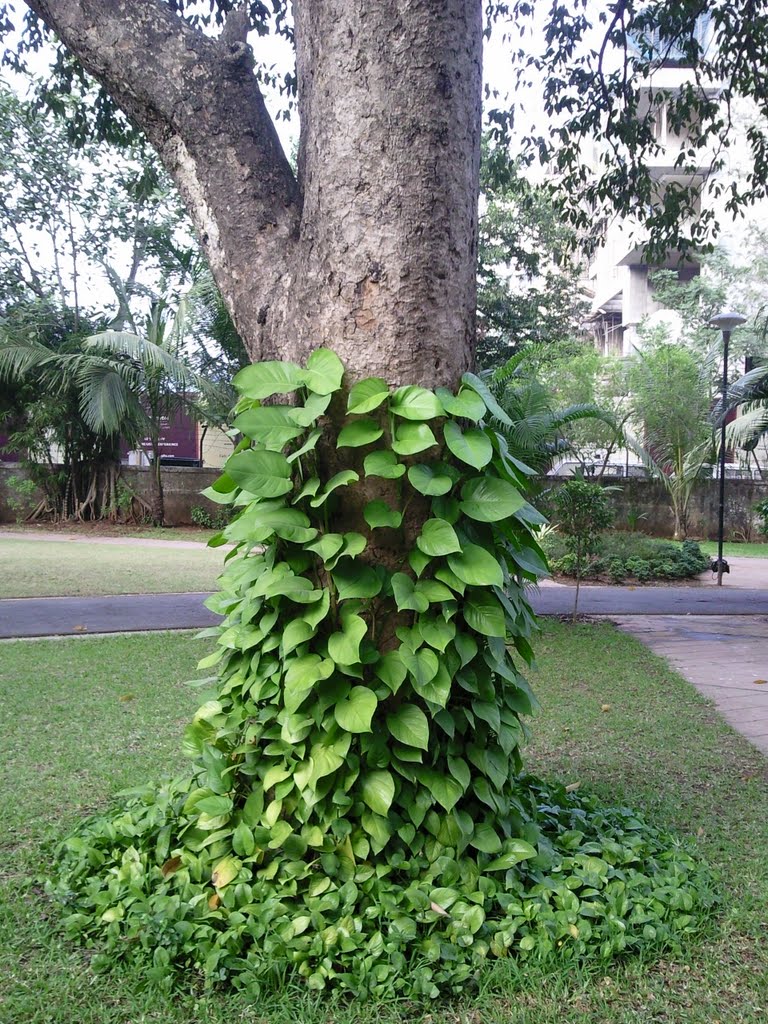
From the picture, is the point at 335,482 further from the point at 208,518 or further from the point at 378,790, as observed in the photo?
the point at 208,518

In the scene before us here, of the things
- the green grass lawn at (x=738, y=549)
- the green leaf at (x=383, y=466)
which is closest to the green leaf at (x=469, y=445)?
the green leaf at (x=383, y=466)

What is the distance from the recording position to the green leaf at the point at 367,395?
2266 millimetres

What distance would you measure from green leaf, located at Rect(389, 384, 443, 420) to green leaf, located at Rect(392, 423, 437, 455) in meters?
0.03

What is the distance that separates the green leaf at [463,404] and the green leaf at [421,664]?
65 centimetres

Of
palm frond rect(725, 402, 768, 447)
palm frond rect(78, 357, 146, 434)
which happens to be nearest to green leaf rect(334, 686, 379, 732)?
palm frond rect(725, 402, 768, 447)

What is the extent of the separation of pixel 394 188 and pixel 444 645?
130 cm

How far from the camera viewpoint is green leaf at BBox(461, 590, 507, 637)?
231 cm

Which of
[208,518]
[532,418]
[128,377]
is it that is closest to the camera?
[532,418]

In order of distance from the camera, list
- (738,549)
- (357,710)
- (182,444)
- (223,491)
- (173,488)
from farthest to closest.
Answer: (182,444), (173,488), (738,549), (223,491), (357,710)

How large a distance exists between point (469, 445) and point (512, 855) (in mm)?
1174

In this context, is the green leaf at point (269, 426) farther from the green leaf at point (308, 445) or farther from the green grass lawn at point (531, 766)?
the green grass lawn at point (531, 766)

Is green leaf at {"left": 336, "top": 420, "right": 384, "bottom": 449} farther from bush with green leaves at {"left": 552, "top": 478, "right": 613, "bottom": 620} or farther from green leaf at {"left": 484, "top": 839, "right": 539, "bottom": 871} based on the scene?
bush with green leaves at {"left": 552, "top": 478, "right": 613, "bottom": 620}

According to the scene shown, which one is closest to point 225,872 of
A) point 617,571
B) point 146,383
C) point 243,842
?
point 243,842

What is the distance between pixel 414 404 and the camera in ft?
7.57
